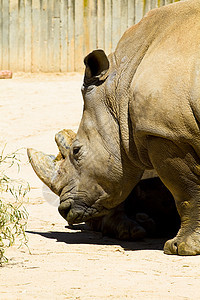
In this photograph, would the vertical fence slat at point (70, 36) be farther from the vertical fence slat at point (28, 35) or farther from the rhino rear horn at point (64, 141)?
the rhino rear horn at point (64, 141)

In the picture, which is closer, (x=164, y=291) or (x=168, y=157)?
(x=164, y=291)

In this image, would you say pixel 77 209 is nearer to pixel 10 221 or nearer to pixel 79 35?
pixel 10 221

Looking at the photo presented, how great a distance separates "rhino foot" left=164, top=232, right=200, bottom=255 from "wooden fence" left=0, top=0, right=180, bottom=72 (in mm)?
9762

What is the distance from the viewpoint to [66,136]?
646 centimetres

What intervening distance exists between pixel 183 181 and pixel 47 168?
4.95 ft

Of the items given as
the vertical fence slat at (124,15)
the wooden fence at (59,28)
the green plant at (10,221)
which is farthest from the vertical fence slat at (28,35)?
the green plant at (10,221)

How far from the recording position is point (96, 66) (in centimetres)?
604

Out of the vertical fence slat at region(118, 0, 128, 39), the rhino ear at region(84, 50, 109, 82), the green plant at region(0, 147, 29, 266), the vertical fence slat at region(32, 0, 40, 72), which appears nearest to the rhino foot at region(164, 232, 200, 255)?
the green plant at region(0, 147, 29, 266)

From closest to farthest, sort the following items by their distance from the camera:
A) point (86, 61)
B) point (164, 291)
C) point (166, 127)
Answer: point (164, 291), point (166, 127), point (86, 61)

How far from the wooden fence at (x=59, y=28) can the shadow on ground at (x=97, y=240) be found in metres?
8.56

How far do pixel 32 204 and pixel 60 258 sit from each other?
2405 mm

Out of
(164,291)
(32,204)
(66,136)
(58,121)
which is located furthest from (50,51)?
(164,291)

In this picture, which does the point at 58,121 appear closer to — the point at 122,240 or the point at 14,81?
the point at 14,81

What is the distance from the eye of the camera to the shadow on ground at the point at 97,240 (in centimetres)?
600
